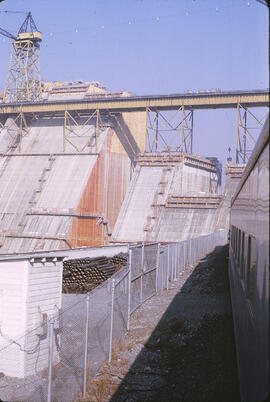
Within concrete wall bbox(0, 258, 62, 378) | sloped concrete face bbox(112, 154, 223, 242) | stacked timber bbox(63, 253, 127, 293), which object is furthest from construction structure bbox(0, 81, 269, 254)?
concrete wall bbox(0, 258, 62, 378)

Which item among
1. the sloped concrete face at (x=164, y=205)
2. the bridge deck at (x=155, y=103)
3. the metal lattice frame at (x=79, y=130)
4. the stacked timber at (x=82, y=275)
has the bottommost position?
the stacked timber at (x=82, y=275)

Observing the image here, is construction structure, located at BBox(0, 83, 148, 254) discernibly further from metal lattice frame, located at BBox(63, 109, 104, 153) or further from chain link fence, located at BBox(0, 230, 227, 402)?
chain link fence, located at BBox(0, 230, 227, 402)

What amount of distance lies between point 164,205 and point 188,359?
1640 inches

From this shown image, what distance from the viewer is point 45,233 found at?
52.1 m

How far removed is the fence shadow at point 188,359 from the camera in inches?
404

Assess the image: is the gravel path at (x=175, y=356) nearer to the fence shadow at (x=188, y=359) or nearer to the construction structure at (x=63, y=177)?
the fence shadow at (x=188, y=359)

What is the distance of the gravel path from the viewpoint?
34.0 feet

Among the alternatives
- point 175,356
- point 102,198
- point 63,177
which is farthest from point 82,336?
point 63,177

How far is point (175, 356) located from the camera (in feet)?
42.4

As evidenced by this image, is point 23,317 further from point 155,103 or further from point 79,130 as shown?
point 79,130

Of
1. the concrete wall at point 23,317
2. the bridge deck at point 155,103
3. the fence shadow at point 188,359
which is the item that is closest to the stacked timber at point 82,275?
the fence shadow at point 188,359

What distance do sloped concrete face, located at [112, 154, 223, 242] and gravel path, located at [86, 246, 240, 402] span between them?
1226 inches

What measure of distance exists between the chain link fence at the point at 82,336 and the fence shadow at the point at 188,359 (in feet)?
2.76

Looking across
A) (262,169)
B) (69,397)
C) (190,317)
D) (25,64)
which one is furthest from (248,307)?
(25,64)
